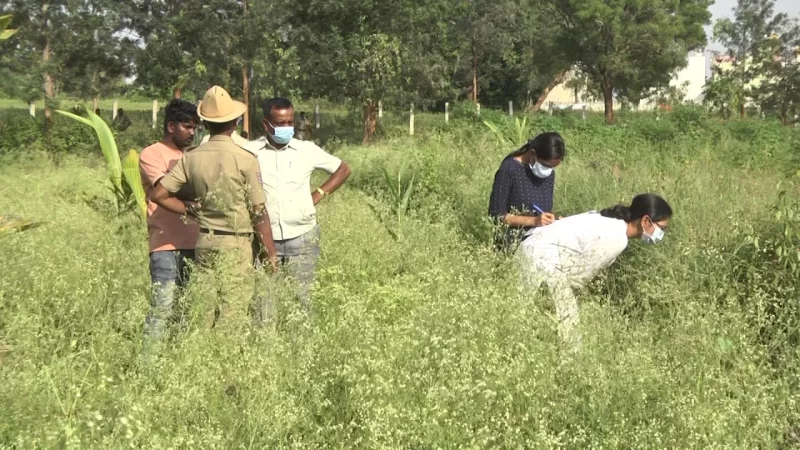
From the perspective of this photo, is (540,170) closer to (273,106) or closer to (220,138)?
(273,106)

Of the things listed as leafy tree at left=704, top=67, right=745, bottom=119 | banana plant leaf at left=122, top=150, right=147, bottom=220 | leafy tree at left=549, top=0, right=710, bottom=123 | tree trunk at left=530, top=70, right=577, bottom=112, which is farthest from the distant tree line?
tree trunk at left=530, top=70, right=577, bottom=112

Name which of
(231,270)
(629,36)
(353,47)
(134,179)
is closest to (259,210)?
(231,270)

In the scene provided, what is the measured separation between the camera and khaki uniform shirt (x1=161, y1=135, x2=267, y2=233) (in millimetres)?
2877

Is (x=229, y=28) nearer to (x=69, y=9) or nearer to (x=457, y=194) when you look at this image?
(x=69, y=9)

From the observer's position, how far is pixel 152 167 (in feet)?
10.4

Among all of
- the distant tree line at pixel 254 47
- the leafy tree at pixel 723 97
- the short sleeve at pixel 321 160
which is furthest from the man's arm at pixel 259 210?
the leafy tree at pixel 723 97

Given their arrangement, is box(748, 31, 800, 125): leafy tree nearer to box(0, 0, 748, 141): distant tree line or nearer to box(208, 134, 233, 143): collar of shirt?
box(0, 0, 748, 141): distant tree line

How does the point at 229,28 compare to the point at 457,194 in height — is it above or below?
above

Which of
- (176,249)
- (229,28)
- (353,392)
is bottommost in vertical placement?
(353,392)

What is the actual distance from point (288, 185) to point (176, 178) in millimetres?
580

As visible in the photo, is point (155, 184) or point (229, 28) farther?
point (229, 28)

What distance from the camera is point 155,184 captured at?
3035 millimetres

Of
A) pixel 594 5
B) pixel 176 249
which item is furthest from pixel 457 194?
pixel 594 5

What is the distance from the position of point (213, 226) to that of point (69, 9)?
15.6 m
